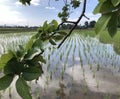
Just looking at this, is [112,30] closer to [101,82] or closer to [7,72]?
[7,72]

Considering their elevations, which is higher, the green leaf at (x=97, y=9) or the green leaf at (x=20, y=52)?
the green leaf at (x=97, y=9)

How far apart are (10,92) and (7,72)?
5.80m

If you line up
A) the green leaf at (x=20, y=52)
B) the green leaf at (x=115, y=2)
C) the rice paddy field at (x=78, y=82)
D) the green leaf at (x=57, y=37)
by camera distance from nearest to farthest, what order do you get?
the green leaf at (x=115, y=2) → the green leaf at (x=20, y=52) → the green leaf at (x=57, y=37) → the rice paddy field at (x=78, y=82)

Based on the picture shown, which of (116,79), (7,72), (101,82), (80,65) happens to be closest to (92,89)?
(101,82)

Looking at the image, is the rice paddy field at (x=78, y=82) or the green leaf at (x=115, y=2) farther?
the rice paddy field at (x=78, y=82)

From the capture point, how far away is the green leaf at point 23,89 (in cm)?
54

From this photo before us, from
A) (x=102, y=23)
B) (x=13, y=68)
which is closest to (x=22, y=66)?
(x=13, y=68)

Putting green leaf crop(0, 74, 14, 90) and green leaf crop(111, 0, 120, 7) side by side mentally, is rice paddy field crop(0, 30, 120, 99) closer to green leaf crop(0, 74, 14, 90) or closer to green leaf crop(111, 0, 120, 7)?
green leaf crop(0, 74, 14, 90)

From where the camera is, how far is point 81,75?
26.6ft

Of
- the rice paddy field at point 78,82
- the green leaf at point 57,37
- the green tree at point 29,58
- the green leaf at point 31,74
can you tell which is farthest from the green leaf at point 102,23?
the rice paddy field at point 78,82

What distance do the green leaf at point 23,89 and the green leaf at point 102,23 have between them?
0.19 m

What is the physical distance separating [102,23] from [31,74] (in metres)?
0.19

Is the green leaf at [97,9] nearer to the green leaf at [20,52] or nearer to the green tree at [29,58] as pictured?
the green tree at [29,58]

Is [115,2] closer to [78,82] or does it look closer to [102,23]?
[102,23]
